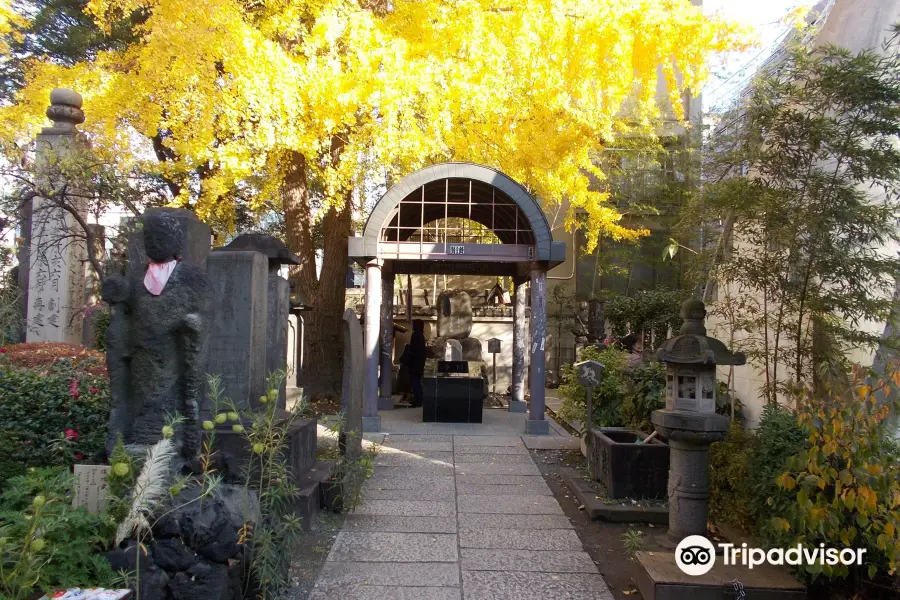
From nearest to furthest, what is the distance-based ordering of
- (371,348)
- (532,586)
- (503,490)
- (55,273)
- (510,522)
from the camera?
(532,586), (510,522), (503,490), (371,348), (55,273)

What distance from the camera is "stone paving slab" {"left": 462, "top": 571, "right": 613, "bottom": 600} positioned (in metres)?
4.22

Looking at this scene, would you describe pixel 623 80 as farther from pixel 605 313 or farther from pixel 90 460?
pixel 90 460

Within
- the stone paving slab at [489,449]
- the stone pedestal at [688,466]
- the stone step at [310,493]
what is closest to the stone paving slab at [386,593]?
the stone step at [310,493]

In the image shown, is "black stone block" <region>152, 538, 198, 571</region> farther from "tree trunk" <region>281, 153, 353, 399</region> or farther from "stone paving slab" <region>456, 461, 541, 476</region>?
"tree trunk" <region>281, 153, 353, 399</region>

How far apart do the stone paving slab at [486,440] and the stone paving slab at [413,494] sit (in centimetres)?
220

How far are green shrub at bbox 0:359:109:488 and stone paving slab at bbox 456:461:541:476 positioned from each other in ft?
12.7

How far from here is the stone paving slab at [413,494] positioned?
20.8 ft

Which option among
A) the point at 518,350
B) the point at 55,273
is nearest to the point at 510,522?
the point at 518,350

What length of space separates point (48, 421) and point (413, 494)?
11.3 ft

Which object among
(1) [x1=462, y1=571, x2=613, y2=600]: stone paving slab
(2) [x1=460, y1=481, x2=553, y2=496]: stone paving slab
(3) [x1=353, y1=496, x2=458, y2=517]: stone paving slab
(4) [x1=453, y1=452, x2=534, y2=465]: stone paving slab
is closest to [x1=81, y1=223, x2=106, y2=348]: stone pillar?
(4) [x1=453, y1=452, x2=534, y2=465]: stone paving slab

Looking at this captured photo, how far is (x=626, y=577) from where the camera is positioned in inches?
183

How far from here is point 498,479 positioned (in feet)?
23.5

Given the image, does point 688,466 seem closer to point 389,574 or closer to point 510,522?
point 510,522

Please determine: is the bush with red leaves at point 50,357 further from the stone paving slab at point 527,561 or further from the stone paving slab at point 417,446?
the stone paving slab at point 527,561
